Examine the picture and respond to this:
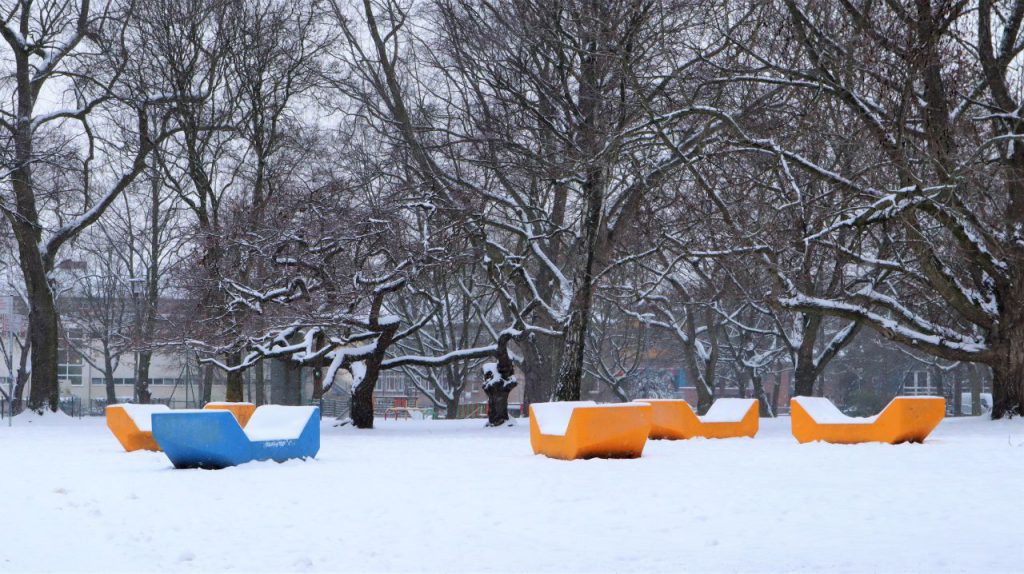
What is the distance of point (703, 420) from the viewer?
59.5 feet

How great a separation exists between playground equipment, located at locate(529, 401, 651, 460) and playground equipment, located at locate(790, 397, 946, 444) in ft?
12.4

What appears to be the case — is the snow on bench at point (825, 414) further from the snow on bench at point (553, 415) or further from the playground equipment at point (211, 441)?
the playground equipment at point (211, 441)

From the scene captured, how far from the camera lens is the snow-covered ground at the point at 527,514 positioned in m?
6.36

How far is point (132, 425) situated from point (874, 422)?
1104cm

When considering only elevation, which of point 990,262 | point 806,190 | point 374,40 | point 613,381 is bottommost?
point 613,381

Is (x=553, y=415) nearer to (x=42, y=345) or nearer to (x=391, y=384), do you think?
(x=42, y=345)

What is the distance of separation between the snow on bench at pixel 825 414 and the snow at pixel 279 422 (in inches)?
297

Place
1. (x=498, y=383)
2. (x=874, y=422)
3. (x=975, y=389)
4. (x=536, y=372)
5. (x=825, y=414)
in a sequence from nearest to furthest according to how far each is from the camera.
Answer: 1. (x=874, y=422)
2. (x=825, y=414)
3. (x=498, y=383)
4. (x=536, y=372)
5. (x=975, y=389)

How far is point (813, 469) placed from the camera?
1146 centimetres

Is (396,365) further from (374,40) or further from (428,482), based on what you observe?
(428,482)

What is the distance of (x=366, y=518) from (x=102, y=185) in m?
33.6

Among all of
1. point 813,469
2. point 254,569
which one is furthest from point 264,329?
point 254,569

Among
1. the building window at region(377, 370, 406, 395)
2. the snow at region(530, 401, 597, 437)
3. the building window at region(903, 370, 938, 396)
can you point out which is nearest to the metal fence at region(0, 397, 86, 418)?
the snow at region(530, 401, 597, 437)

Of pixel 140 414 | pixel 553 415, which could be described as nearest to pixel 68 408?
pixel 140 414
